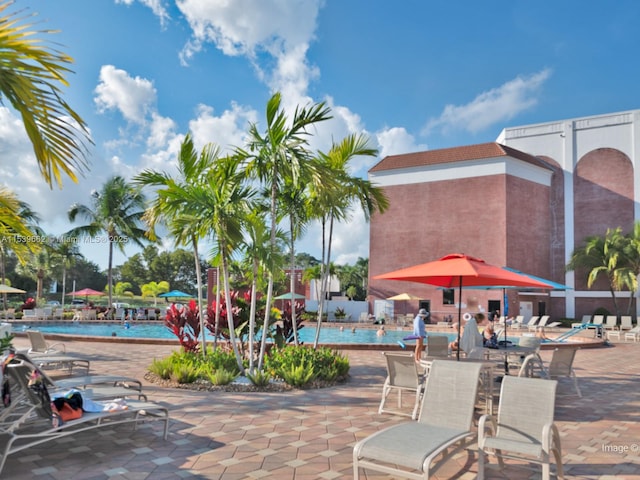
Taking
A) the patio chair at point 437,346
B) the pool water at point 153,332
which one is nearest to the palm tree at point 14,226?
the patio chair at point 437,346

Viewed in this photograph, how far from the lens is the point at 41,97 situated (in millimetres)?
2461

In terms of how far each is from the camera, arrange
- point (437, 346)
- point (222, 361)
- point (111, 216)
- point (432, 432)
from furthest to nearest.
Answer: point (111, 216) → point (222, 361) → point (437, 346) → point (432, 432)

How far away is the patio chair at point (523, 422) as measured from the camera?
12.6ft

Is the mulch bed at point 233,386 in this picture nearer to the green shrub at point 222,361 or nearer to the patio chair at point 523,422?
the green shrub at point 222,361

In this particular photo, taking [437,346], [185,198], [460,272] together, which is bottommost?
[437,346]

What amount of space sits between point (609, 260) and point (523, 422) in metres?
29.1

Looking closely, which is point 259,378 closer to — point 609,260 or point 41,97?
point 41,97

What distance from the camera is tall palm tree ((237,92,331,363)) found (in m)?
7.90

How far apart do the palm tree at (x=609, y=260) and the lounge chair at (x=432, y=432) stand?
91.7 ft

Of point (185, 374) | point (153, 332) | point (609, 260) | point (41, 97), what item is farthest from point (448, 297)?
point (41, 97)

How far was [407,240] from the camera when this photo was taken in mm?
34875

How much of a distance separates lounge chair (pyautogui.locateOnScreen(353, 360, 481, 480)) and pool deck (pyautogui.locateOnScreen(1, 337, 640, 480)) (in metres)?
0.42

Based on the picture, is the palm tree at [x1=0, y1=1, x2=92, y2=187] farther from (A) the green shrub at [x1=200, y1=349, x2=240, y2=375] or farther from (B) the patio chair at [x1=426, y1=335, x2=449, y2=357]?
(B) the patio chair at [x1=426, y1=335, x2=449, y2=357]

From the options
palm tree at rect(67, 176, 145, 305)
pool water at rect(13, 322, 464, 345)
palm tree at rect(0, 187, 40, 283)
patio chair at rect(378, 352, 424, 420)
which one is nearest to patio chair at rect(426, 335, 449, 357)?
patio chair at rect(378, 352, 424, 420)
